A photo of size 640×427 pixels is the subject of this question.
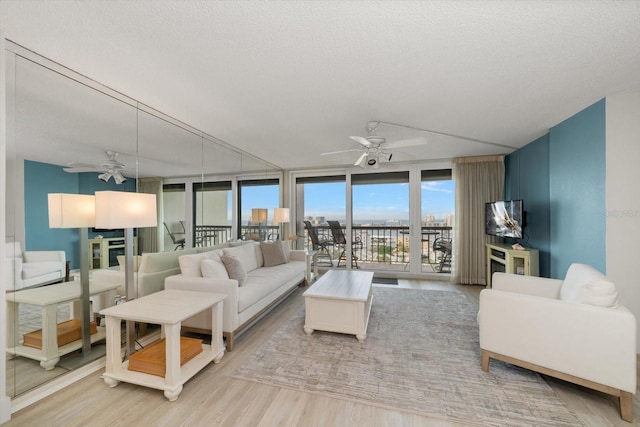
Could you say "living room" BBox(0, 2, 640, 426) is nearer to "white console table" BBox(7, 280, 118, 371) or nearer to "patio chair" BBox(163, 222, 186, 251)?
"white console table" BBox(7, 280, 118, 371)

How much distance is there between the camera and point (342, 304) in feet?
8.29

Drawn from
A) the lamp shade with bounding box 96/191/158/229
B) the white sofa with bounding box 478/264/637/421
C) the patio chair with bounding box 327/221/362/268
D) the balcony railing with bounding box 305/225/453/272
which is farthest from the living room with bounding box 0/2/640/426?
the patio chair with bounding box 327/221/362/268

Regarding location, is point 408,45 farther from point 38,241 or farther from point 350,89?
point 38,241

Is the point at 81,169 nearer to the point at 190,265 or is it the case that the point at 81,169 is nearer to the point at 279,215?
the point at 190,265

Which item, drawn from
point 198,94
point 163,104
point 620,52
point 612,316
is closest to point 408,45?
point 620,52

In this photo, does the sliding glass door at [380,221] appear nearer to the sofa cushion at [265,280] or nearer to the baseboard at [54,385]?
the sofa cushion at [265,280]

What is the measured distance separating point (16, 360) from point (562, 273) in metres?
5.11

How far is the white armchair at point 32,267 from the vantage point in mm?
1599

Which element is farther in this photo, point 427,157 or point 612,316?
point 427,157

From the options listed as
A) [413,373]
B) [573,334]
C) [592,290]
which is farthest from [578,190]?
[413,373]

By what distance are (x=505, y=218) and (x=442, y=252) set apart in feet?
5.32

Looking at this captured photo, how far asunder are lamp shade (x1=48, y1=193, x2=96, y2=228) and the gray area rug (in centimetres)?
177

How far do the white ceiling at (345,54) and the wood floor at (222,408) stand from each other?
7.65 feet

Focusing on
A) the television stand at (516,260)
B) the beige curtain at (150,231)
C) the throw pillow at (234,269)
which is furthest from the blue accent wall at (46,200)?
the television stand at (516,260)
